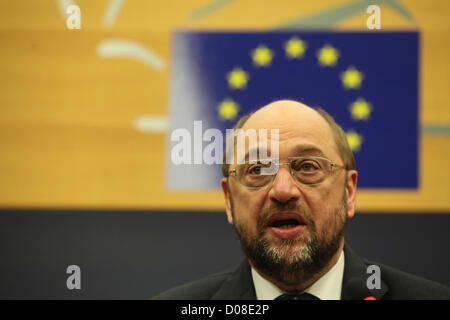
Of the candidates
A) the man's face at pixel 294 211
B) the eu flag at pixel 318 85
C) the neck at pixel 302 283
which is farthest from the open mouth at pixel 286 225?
the eu flag at pixel 318 85

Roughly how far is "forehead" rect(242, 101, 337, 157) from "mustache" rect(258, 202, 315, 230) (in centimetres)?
14

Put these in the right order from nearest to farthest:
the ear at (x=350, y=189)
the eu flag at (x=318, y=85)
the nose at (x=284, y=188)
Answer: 1. the nose at (x=284, y=188)
2. the ear at (x=350, y=189)
3. the eu flag at (x=318, y=85)

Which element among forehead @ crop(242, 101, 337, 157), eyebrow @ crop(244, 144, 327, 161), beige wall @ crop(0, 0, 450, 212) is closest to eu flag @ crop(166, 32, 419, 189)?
beige wall @ crop(0, 0, 450, 212)

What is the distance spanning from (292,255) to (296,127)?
334 millimetres

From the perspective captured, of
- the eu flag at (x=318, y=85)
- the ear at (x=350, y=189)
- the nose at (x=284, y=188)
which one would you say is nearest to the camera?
the nose at (x=284, y=188)

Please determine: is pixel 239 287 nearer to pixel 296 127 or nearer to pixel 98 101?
pixel 296 127

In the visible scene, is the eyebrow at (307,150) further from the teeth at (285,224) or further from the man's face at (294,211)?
the teeth at (285,224)

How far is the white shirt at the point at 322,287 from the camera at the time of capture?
4.56ft

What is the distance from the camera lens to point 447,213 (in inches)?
79.4

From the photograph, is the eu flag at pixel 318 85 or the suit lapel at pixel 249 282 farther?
the eu flag at pixel 318 85

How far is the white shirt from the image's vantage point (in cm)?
139
